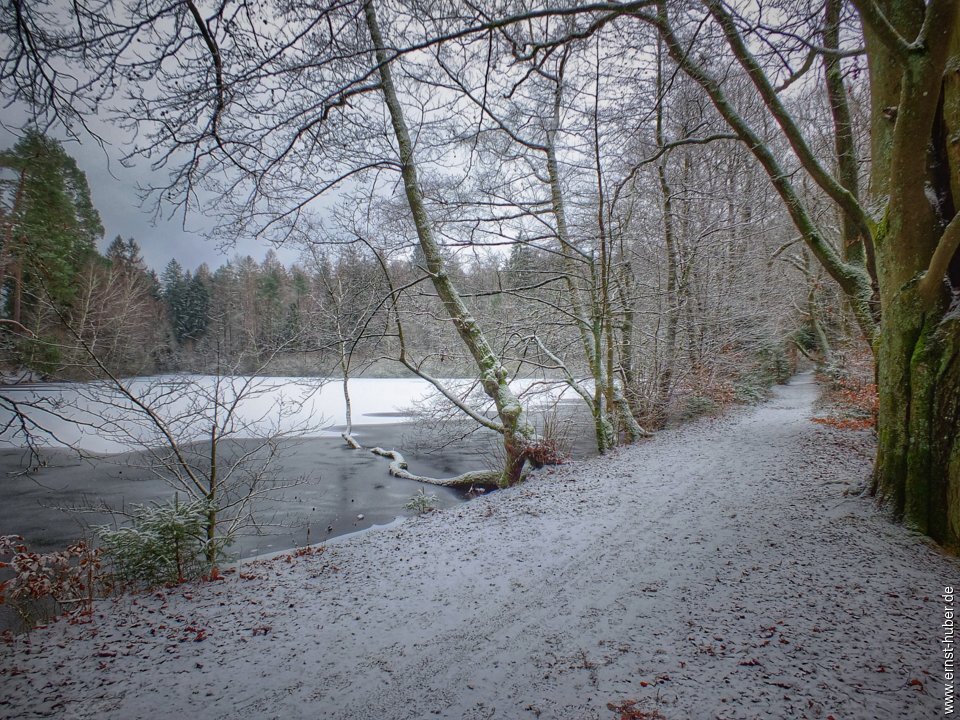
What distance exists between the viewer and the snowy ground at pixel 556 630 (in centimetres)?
183

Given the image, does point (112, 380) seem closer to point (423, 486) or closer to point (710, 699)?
point (710, 699)

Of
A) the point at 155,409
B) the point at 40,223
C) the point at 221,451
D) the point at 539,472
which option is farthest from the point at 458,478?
the point at 40,223

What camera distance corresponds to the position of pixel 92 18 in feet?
7.80

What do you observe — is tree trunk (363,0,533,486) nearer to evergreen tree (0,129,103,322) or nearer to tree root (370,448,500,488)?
tree root (370,448,500,488)

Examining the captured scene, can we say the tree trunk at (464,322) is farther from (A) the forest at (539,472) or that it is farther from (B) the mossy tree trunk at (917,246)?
(B) the mossy tree trunk at (917,246)

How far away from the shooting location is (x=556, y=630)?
2.37 metres

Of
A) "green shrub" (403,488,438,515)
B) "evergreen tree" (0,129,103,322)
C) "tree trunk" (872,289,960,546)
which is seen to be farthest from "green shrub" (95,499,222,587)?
"tree trunk" (872,289,960,546)

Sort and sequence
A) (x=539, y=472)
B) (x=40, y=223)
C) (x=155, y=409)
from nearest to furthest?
(x=40, y=223)
(x=155, y=409)
(x=539, y=472)

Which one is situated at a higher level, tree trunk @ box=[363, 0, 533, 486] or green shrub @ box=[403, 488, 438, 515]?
tree trunk @ box=[363, 0, 533, 486]

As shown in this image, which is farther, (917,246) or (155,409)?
(155,409)

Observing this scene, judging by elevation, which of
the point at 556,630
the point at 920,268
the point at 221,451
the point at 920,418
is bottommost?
the point at 221,451

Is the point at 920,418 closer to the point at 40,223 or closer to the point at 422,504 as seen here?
the point at 422,504

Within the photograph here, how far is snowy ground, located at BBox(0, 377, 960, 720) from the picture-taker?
71.9 inches

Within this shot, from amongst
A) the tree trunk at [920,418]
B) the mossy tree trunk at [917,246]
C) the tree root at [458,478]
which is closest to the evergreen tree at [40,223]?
the mossy tree trunk at [917,246]
